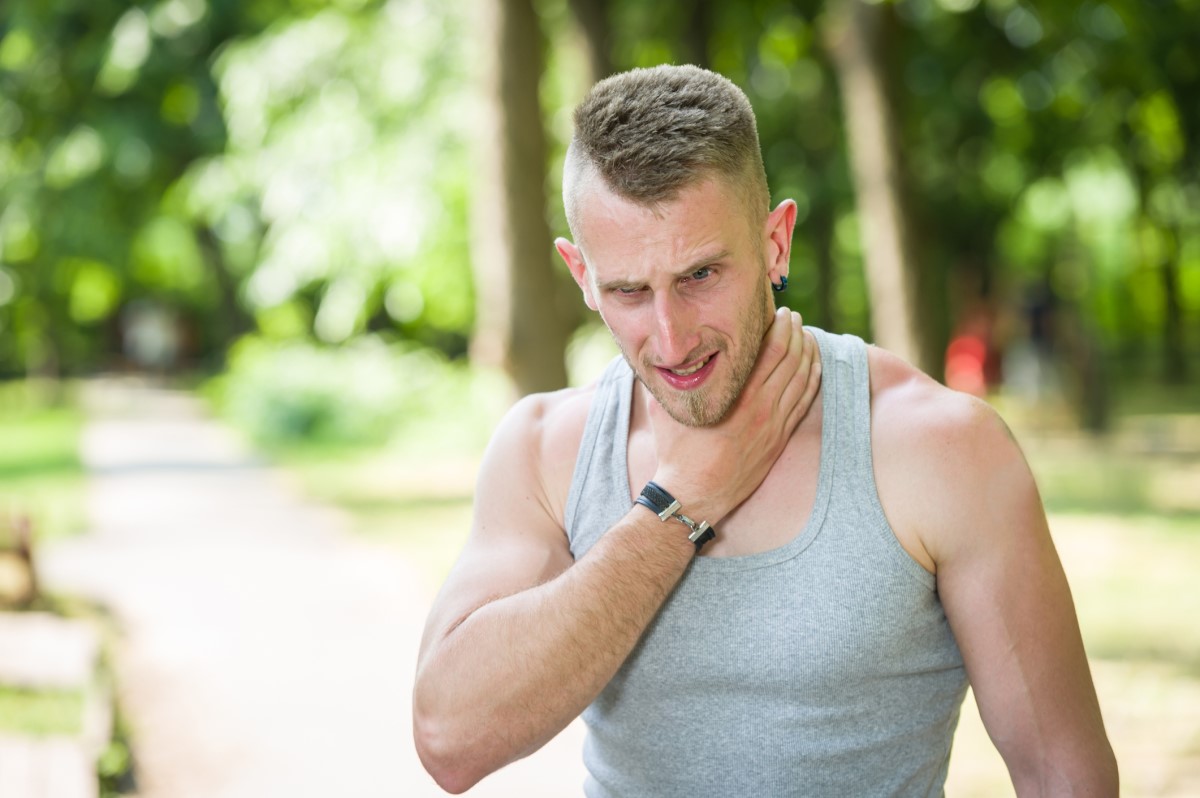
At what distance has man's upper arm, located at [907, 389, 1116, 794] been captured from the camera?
228cm

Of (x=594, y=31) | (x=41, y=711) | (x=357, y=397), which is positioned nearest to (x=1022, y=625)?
(x=41, y=711)

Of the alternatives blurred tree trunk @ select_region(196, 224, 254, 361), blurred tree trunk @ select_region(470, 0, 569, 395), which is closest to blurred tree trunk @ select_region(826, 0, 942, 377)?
blurred tree trunk @ select_region(470, 0, 569, 395)

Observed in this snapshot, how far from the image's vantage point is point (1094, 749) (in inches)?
90.0

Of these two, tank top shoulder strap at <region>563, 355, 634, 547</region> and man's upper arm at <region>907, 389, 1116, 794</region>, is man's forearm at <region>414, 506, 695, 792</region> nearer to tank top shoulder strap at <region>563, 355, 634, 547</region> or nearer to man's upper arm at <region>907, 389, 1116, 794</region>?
tank top shoulder strap at <region>563, 355, 634, 547</region>

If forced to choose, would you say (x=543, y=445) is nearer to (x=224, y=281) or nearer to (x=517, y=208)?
(x=517, y=208)

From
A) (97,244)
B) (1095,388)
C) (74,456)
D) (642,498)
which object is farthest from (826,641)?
(97,244)

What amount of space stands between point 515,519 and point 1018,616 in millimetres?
889

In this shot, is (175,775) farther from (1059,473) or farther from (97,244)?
(97,244)

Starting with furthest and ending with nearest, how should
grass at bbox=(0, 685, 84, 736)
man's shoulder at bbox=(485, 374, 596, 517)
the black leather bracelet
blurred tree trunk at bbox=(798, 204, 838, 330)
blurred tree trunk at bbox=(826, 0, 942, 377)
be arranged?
blurred tree trunk at bbox=(798, 204, 838, 330) → blurred tree trunk at bbox=(826, 0, 942, 377) → grass at bbox=(0, 685, 84, 736) → man's shoulder at bbox=(485, 374, 596, 517) → the black leather bracelet

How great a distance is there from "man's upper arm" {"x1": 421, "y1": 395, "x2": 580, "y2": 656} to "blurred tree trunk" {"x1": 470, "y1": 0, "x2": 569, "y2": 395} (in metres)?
7.30

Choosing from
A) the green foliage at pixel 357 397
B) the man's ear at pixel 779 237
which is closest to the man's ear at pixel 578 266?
the man's ear at pixel 779 237

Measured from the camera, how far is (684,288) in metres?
2.36

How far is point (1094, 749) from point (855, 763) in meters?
0.38

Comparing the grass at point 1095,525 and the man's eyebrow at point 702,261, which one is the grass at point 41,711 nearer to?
the grass at point 1095,525
